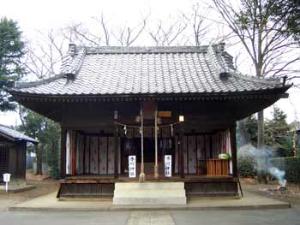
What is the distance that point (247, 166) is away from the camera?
31.2 m

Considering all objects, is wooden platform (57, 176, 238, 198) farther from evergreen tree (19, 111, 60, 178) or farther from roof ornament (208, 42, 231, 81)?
evergreen tree (19, 111, 60, 178)

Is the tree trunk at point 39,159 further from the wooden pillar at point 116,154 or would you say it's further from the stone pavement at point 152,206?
the stone pavement at point 152,206

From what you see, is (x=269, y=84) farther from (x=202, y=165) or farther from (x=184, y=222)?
(x=184, y=222)

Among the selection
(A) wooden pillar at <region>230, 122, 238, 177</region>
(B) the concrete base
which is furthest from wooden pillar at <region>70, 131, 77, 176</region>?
(A) wooden pillar at <region>230, 122, 238, 177</region>

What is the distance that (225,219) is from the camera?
12633mm

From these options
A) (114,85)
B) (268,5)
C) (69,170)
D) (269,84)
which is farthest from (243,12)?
(69,170)

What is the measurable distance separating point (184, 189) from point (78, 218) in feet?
16.3

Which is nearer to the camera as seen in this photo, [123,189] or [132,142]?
[123,189]

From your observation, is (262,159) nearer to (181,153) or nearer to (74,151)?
(181,153)

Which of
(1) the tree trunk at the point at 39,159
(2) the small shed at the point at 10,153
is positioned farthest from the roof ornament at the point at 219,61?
(1) the tree trunk at the point at 39,159

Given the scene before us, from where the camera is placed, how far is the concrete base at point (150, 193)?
1580 centimetres

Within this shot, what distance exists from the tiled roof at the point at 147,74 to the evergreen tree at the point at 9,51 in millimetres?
7964

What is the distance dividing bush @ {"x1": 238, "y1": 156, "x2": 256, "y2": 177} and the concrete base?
1538cm

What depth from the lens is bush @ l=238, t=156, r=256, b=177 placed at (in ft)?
102
